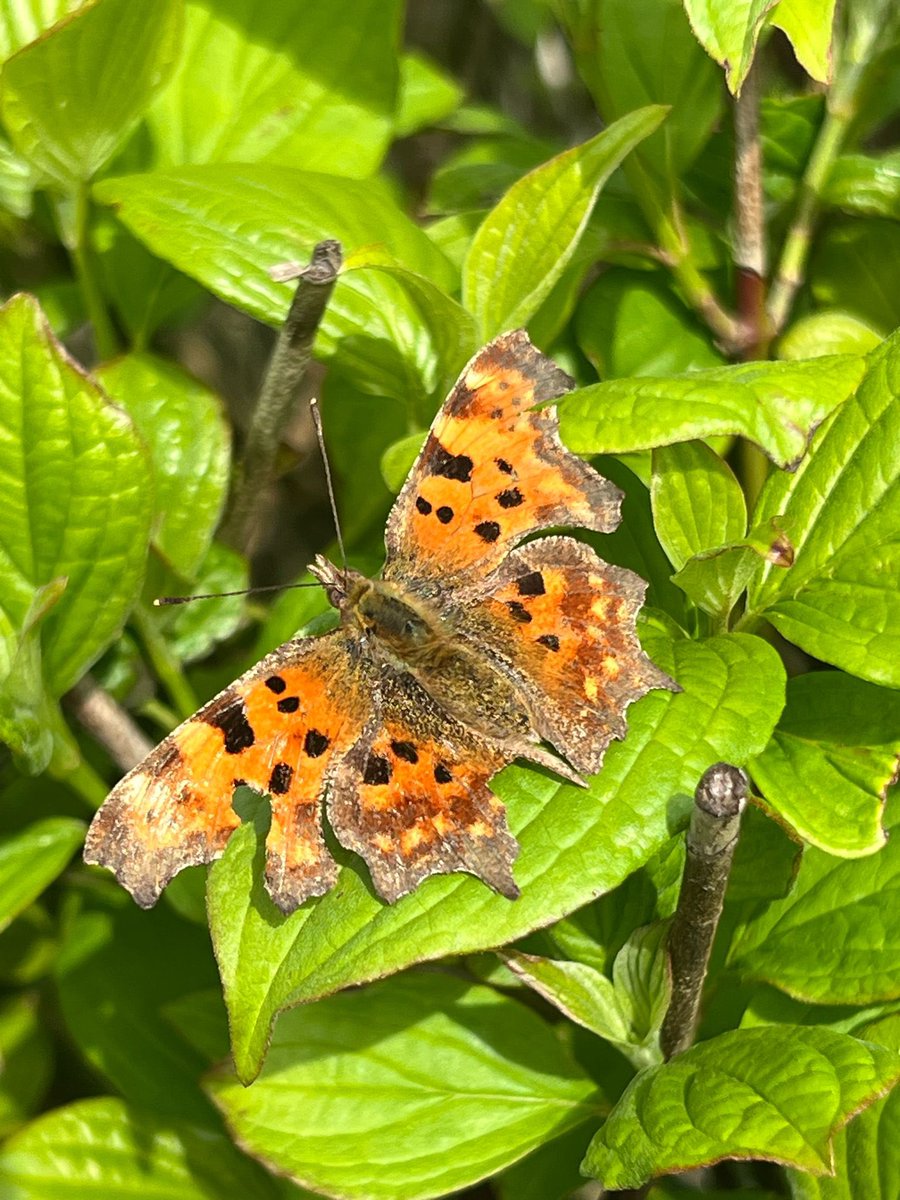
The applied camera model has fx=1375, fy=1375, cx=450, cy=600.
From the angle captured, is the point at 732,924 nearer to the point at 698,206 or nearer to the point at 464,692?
the point at 464,692

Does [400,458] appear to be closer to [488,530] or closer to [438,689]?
[488,530]

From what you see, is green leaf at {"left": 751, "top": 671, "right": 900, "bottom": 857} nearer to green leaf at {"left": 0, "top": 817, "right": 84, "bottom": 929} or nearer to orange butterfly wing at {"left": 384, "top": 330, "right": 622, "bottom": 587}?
orange butterfly wing at {"left": 384, "top": 330, "right": 622, "bottom": 587}

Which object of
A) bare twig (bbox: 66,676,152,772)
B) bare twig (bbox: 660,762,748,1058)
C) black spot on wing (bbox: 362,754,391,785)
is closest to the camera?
bare twig (bbox: 660,762,748,1058)

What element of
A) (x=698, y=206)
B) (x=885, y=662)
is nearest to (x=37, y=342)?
(x=885, y=662)

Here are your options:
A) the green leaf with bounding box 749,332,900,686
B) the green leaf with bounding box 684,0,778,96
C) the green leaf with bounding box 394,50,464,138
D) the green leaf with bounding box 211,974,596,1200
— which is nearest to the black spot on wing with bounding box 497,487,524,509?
the green leaf with bounding box 749,332,900,686

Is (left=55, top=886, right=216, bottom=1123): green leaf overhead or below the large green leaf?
below

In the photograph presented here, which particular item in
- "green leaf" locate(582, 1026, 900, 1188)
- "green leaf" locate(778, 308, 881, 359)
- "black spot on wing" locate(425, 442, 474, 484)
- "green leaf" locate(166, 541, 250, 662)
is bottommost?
"green leaf" locate(582, 1026, 900, 1188)
